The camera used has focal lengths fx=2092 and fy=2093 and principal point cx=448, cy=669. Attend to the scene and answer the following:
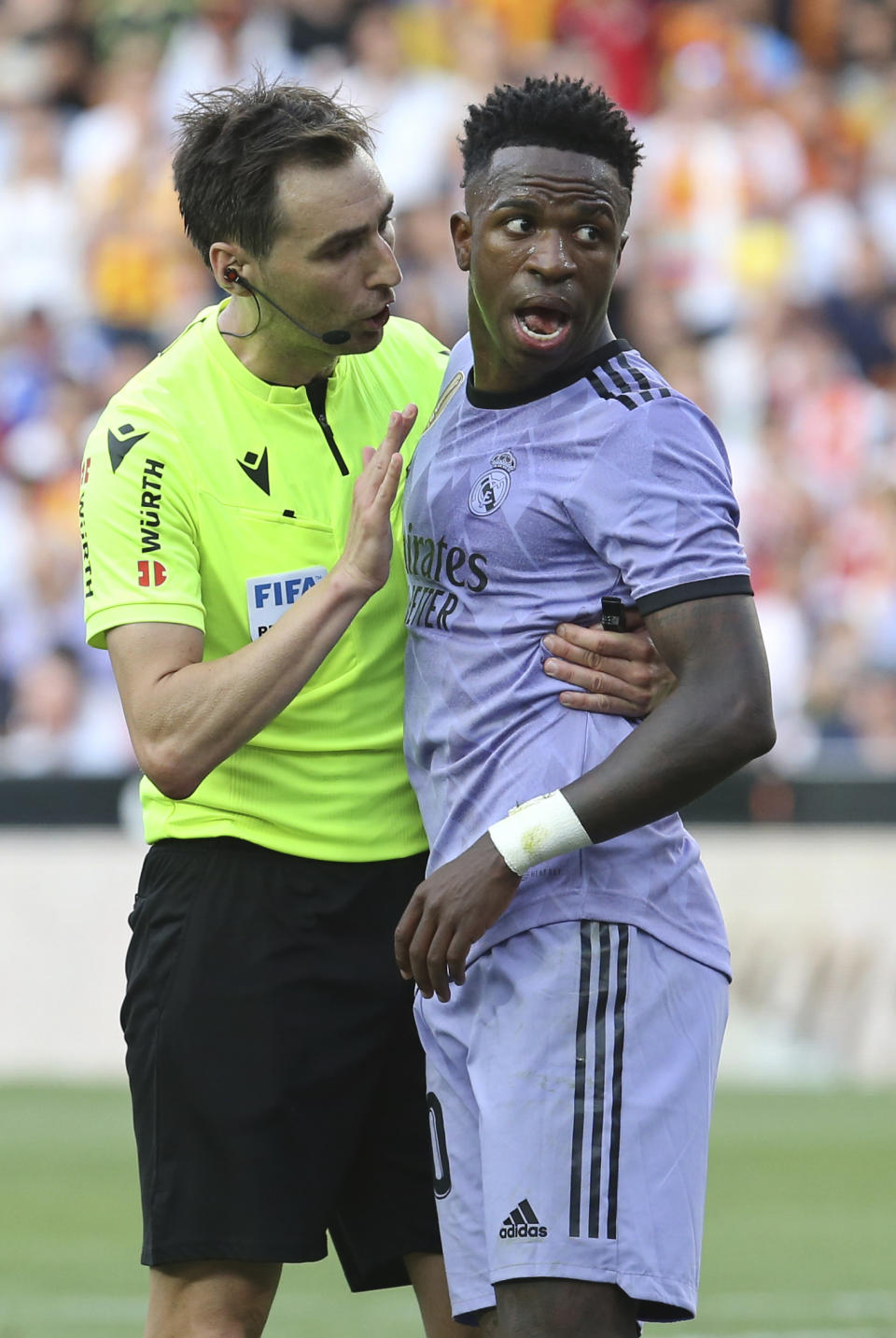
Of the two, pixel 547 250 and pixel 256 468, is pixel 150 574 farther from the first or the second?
pixel 547 250

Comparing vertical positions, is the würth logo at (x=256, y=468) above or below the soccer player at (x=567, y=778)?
above

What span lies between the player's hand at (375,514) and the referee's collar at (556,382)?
166 millimetres

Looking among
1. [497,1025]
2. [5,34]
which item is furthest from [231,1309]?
[5,34]

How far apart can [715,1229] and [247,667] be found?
4.45 meters

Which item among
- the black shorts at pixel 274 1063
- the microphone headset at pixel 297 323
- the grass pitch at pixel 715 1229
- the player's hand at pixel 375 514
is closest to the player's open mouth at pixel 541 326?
the player's hand at pixel 375 514

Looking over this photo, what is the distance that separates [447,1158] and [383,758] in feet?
2.32

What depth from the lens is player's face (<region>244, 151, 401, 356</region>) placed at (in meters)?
3.45

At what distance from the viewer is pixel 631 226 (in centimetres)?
1250

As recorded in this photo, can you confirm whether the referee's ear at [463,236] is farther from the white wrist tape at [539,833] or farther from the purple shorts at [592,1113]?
the purple shorts at [592,1113]

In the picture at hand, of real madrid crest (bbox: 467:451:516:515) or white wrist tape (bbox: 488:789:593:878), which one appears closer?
white wrist tape (bbox: 488:789:593:878)

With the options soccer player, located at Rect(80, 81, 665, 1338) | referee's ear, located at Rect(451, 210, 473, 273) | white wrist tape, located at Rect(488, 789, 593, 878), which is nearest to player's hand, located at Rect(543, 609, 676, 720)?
white wrist tape, located at Rect(488, 789, 593, 878)

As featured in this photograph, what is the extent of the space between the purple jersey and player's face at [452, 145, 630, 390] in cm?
7

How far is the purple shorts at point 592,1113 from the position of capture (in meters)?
2.88

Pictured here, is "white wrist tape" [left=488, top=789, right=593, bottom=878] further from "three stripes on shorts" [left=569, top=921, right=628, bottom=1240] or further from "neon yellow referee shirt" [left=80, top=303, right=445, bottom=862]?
"neon yellow referee shirt" [left=80, top=303, right=445, bottom=862]
